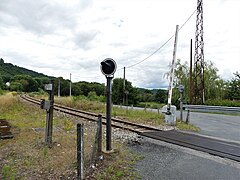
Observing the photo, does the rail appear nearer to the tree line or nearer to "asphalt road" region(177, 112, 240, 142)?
"asphalt road" region(177, 112, 240, 142)

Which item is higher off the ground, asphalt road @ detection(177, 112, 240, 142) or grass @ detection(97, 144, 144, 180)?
asphalt road @ detection(177, 112, 240, 142)

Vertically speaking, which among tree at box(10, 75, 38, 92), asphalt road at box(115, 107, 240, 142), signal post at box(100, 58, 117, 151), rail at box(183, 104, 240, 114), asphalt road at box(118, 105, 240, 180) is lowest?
asphalt road at box(118, 105, 240, 180)

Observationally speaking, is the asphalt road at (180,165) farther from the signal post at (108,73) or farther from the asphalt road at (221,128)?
the asphalt road at (221,128)

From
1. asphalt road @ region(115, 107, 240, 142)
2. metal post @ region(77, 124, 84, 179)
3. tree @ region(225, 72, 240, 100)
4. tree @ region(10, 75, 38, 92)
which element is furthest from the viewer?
tree @ region(10, 75, 38, 92)

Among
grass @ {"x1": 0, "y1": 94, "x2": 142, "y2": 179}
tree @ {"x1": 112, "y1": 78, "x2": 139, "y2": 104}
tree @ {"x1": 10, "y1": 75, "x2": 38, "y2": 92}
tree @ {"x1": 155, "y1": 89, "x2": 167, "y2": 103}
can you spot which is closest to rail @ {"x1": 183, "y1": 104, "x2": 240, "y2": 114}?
grass @ {"x1": 0, "y1": 94, "x2": 142, "y2": 179}

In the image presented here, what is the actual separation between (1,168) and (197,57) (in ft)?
76.2

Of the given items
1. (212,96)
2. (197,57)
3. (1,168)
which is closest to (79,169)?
(1,168)

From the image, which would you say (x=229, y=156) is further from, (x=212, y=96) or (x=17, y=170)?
(x=212, y=96)

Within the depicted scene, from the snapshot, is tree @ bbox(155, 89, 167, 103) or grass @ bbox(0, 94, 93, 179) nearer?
grass @ bbox(0, 94, 93, 179)

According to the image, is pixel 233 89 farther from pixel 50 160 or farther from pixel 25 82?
pixel 25 82

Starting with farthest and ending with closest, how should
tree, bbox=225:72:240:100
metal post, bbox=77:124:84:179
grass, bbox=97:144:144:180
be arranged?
tree, bbox=225:72:240:100, grass, bbox=97:144:144:180, metal post, bbox=77:124:84:179

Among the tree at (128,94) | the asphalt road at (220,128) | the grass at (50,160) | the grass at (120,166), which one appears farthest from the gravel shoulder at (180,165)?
the tree at (128,94)

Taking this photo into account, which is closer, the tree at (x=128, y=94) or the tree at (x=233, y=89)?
the tree at (x=233, y=89)

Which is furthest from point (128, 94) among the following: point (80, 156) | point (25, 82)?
point (25, 82)
